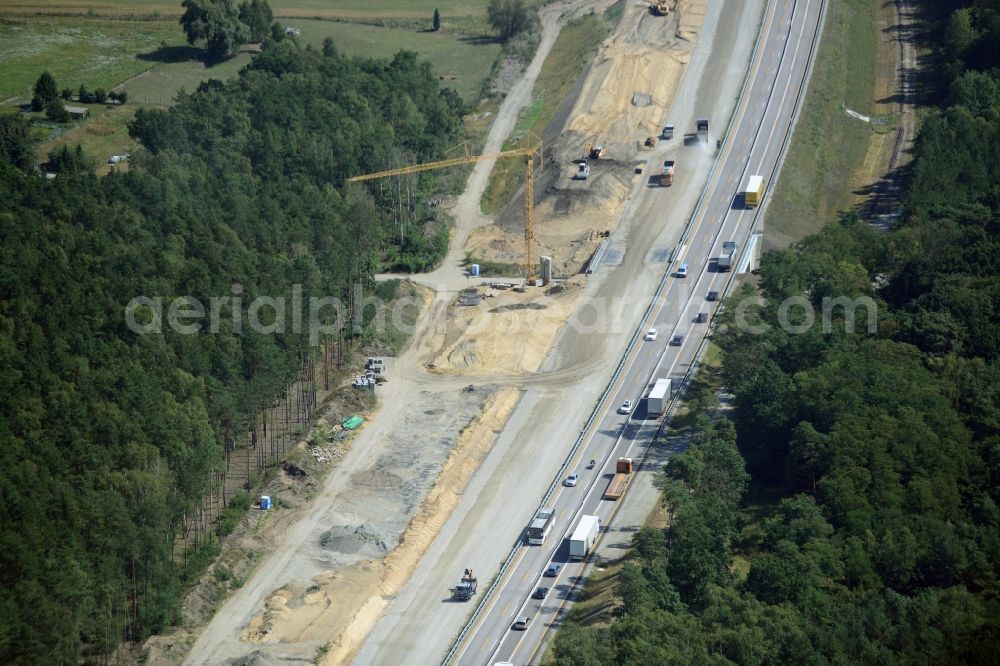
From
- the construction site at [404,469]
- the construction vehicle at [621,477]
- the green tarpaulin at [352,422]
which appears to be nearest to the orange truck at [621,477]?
the construction vehicle at [621,477]

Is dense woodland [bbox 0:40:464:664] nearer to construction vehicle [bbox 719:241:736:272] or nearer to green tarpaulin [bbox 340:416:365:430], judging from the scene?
green tarpaulin [bbox 340:416:365:430]

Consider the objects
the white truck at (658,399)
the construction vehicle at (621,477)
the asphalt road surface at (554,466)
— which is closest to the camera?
the asphalt road surface at (554,466)

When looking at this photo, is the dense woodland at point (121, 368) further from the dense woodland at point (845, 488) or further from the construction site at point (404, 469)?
the dense woodland at point (845, 488)

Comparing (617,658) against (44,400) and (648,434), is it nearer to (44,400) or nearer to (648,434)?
(648,434)

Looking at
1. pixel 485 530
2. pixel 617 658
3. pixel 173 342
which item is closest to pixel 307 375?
pixel 173 342

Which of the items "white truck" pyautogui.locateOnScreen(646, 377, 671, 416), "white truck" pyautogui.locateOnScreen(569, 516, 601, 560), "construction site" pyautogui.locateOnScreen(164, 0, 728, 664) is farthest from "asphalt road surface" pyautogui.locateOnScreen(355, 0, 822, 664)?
"construction site" pyautogui.locateOnScreen(164, 0, 728, 664)

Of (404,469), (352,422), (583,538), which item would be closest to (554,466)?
(404,469)
